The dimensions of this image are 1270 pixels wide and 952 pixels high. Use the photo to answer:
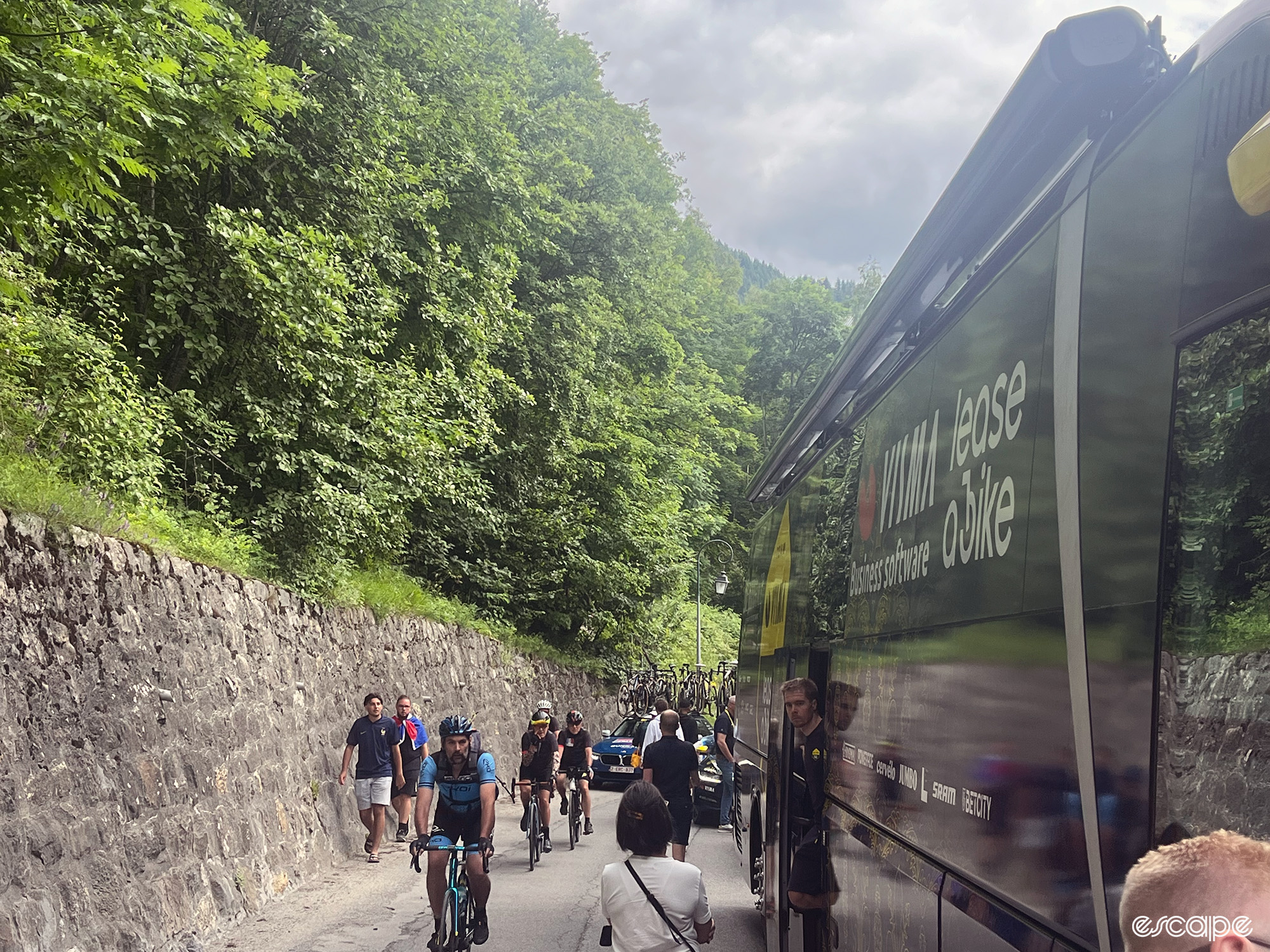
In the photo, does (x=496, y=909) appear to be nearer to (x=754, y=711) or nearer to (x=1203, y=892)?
(x=754, y=711)

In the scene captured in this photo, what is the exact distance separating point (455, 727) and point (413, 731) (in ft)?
23.0

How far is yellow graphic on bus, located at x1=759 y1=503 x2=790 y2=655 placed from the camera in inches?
324

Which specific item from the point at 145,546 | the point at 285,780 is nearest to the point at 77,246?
the point at 145,546

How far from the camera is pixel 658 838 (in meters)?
4.85

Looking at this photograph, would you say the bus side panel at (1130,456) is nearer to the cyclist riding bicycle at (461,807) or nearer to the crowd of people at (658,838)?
the crowd of people at (658,838)

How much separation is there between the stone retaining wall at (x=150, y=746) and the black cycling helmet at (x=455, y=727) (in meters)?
2.66

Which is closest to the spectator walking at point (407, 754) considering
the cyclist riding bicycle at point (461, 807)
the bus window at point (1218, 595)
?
the cyclist riding bicycle at point (461, 807)

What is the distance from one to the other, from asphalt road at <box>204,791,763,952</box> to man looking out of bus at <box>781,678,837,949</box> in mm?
3944

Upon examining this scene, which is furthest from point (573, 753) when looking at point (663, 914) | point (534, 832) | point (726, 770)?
point (663, 914)

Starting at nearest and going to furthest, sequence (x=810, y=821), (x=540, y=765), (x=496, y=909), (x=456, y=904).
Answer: (x=810, y=821) < (x=456, y=904) < (x=496, y=909) < (x=540, y=765)

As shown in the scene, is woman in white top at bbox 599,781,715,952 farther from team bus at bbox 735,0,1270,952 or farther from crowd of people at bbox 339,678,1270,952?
team bus at bbox 735,0,1270,952

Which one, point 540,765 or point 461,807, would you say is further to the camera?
point 540,765

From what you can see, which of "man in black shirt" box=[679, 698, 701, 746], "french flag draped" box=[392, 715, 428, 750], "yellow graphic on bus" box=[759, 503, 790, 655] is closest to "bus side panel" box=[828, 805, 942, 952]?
"yellow graphic on bus" box=[759, 503, 790, 655]

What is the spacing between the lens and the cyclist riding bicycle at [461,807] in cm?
834
